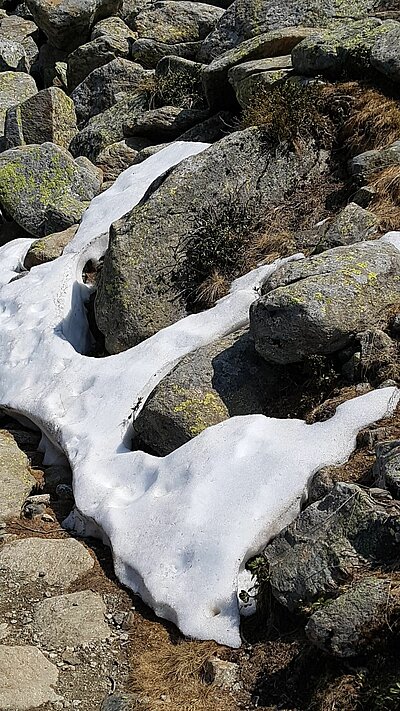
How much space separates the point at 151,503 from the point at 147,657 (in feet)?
6.02

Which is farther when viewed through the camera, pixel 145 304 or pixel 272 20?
pixel 272 20

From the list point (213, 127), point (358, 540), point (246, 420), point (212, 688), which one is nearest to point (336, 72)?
point (213, 127)

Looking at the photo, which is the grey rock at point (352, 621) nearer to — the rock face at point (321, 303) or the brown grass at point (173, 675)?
the brown grass at point (173, 675)

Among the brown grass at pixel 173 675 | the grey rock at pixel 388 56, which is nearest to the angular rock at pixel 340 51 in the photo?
the grey rock at pixel 388 56

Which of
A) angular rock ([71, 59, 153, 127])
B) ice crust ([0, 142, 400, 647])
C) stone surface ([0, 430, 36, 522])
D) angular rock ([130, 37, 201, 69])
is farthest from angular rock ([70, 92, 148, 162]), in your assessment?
stone surface ([0, 430, 36, 522])

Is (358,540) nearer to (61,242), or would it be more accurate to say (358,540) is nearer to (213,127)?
(61,242)

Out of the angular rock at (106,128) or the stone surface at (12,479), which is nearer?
the stone surface at (12,479)

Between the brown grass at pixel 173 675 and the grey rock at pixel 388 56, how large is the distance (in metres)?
10.2

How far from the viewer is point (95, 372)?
11195 mm

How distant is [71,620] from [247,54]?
12592 mm

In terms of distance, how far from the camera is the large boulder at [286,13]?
58.7ft

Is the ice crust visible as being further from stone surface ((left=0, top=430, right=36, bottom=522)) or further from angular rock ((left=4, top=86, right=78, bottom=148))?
angular rock ((left=4, top=86, right=78, bottom=148))

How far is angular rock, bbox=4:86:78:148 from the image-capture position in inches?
773

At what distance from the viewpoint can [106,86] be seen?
2131cm
